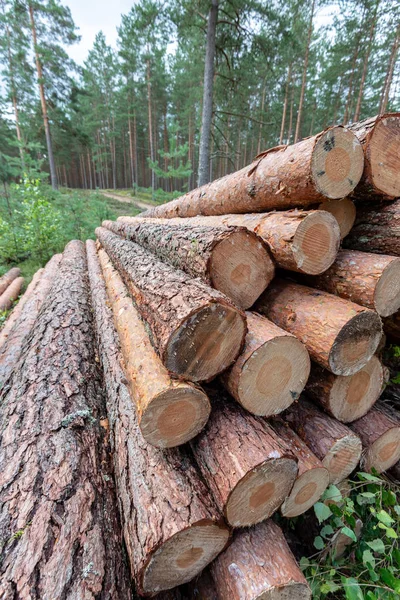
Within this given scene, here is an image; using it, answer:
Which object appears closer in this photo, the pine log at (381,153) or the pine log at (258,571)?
the pine log at (258,571)

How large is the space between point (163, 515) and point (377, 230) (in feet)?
7.05

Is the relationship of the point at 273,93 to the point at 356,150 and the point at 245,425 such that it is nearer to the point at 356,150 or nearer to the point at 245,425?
the point at 356,150

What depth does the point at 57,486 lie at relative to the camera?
4.67 ft

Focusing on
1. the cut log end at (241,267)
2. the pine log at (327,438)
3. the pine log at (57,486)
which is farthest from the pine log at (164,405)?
the pine log at (327,438)

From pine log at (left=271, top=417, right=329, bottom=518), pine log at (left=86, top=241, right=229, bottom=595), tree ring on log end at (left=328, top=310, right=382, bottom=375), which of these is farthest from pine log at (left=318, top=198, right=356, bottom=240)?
pine log at (left=86, top=241, right=229, bottom=595)

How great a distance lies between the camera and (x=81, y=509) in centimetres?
135

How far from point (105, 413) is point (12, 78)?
787 inches

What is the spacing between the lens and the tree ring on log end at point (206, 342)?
4.25 ft

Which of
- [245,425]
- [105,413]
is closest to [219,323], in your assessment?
[245,425]

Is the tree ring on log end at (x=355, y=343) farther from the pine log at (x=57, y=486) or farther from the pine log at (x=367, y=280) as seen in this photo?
the pine log at (x=57, y=486)

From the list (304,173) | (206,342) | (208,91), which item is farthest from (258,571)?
(208,91)

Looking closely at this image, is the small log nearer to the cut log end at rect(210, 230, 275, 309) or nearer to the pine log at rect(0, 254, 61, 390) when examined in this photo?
the cut log end at rect(210, 230, 275, 309)

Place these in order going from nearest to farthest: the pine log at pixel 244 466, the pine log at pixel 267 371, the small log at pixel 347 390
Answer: the pine log at pixel 244 466
the pine log at pixel 267 371
the small log at pixel 347 390

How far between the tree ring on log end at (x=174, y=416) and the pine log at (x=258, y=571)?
0.56m
